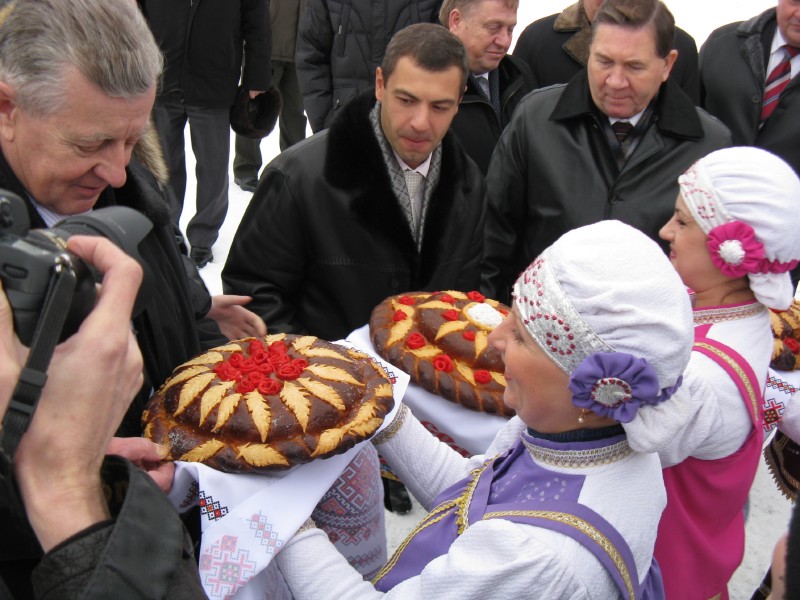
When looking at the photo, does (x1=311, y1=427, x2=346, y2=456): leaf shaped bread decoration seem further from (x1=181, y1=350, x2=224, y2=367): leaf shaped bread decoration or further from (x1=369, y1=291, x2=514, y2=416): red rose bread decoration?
(x1=369, y1=291, x2=514, y2=416): red rose bread decoration

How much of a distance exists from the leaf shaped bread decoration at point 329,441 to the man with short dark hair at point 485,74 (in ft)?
7.69

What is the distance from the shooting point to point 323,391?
1.55 meters

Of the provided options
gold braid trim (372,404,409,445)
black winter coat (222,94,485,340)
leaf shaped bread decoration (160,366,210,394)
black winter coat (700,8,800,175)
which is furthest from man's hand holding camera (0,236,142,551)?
black winter coat (700,8,800,175)

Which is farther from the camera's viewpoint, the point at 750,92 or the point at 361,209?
the point at 750,92

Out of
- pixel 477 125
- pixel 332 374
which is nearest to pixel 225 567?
pixel 332 374

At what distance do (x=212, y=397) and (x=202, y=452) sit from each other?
0.12 metres

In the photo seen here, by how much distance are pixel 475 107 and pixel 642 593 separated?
8.81 feet

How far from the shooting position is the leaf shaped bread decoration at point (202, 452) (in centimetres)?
144

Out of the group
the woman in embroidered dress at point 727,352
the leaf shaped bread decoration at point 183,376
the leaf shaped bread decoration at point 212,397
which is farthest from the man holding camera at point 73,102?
the woman in embroidered dress at point 727,352

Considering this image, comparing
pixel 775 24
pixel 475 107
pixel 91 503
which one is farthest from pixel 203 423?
pixel 775 24

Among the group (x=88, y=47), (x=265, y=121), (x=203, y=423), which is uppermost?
(x=88, y=47)

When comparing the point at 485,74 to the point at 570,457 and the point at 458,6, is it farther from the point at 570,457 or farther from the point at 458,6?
the point at 570,457

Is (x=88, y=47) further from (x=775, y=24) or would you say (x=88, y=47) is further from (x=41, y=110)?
(x=775, y=24)

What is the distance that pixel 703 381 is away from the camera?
1757 millimetres
